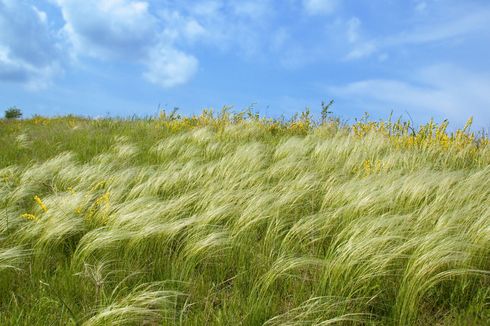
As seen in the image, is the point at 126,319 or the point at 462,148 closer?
the point at 126,319

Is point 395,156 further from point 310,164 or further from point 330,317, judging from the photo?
point 330,317

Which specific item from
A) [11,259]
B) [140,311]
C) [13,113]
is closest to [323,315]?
[140,311]

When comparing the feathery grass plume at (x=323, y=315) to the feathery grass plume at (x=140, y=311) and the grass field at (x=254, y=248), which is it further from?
the feathery grass plume at (x=140, y=311)

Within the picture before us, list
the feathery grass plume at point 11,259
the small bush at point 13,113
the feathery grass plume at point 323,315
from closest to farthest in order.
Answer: the feathery grass plume at point 323,315, the feathery grass plume at point 11,259, the small bush at point 13,113

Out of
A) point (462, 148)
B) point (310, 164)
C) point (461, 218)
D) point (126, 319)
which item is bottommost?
point (126, 319)

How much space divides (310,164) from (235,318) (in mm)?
3275

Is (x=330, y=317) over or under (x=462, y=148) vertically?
under

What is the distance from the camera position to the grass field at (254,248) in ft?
7.32

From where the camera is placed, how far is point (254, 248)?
9.73 feet

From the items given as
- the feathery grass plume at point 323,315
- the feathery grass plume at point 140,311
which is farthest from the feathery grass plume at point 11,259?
the feathery grass plume at point 323,315

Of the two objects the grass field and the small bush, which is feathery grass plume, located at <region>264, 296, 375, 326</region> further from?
the small bush

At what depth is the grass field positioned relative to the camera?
2.23 m

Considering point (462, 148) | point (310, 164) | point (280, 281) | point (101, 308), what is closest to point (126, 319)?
point (101, 308)

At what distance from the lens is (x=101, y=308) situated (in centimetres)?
221
